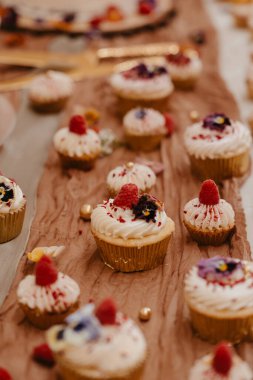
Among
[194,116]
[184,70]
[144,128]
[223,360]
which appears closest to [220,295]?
[223,360]

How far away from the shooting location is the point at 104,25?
16.0ft

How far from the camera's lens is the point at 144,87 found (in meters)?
3.69

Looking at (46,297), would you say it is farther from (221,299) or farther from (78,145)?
(78,145)

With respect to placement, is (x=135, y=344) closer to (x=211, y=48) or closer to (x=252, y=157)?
(x=252, y=157)

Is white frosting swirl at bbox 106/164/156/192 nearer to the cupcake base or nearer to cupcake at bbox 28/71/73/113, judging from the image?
the cupcake base

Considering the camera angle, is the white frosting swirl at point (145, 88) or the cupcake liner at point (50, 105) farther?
the cupcake liner at point (50, 105)

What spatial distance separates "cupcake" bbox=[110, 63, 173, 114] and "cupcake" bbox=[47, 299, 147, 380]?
184cm

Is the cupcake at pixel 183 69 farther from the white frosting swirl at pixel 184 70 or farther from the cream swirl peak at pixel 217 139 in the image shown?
the cream swirl peak at pixel 217 139

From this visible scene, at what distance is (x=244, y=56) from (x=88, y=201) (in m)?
2.09

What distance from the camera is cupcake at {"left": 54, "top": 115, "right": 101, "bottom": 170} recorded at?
3.25 m

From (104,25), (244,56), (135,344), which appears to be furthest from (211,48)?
(135,344)

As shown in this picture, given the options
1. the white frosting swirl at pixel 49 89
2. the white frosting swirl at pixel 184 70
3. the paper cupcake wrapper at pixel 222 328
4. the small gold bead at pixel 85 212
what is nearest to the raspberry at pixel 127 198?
the small gold bead at pixel 85 212

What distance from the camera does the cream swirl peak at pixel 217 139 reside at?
3.11 meters

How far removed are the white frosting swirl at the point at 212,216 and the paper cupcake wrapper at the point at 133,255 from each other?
160 millimetres
